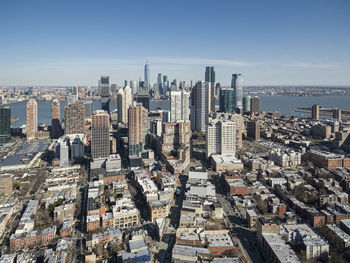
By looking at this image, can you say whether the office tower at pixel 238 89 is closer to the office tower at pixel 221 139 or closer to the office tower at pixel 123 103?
the office tower at pixel 123 103

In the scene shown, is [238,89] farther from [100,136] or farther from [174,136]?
[100,136]

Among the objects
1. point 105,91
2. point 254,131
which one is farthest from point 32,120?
point 254,131

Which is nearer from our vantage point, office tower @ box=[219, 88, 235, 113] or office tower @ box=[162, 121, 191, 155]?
office tower @ box=[162, 121, 191, 155]

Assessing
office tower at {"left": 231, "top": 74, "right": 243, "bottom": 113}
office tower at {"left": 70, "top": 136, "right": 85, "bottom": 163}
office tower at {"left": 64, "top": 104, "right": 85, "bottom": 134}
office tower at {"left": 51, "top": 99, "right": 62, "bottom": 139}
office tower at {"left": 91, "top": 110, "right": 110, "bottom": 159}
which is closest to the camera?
office tower at {"left": 91, "top": 110, "right": 110, "bottom": 159}

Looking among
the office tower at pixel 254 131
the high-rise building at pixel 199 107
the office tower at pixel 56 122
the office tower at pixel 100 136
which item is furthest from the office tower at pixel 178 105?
the office tower at pixel 100 136

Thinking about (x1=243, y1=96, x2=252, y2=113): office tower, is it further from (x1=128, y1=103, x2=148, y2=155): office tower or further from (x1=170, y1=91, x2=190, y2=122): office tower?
(x1=128, y1=103, x2=148, y2=155): office tower

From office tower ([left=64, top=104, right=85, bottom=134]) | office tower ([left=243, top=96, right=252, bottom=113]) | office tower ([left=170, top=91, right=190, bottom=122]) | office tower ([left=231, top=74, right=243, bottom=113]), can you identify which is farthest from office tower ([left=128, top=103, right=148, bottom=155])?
office tower ([left=243, top=96, right=252, bottom=113])
